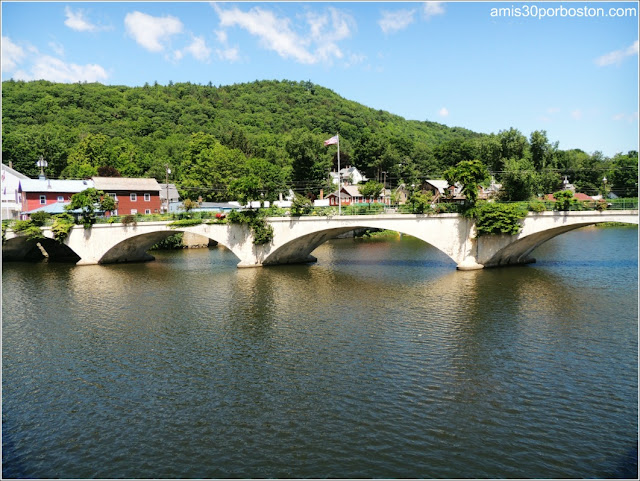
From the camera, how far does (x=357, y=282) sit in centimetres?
4747

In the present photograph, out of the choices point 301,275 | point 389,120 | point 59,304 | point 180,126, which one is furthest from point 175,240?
point 389,120

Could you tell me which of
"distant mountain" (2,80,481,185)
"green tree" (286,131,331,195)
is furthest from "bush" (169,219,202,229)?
"distant mountain" (2,80,481,185)

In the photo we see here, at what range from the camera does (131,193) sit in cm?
7862

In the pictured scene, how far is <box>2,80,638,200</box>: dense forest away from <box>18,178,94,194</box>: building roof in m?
24.6

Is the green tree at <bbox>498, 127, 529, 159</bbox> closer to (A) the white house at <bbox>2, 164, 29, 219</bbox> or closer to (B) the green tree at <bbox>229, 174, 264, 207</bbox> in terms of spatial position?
(B) the green tree at <bbox>229, 174, 264, 207</bbox>

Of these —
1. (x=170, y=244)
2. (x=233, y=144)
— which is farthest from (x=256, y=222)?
(x=233, y=144)

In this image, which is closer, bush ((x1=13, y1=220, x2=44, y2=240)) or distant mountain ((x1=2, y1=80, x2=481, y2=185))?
bush ((x1=13, y1=220, x2=44, y2=240))

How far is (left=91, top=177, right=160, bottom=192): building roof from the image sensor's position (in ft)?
250

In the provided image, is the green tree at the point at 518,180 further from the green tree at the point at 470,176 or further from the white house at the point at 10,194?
the white house at the point at 10,194

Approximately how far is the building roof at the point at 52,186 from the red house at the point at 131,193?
88.6 inches

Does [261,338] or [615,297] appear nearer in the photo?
[261,338]

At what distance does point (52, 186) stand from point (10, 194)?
11085 mm

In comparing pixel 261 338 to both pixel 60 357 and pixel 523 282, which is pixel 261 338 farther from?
pixel 523 282

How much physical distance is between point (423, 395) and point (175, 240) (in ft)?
208
